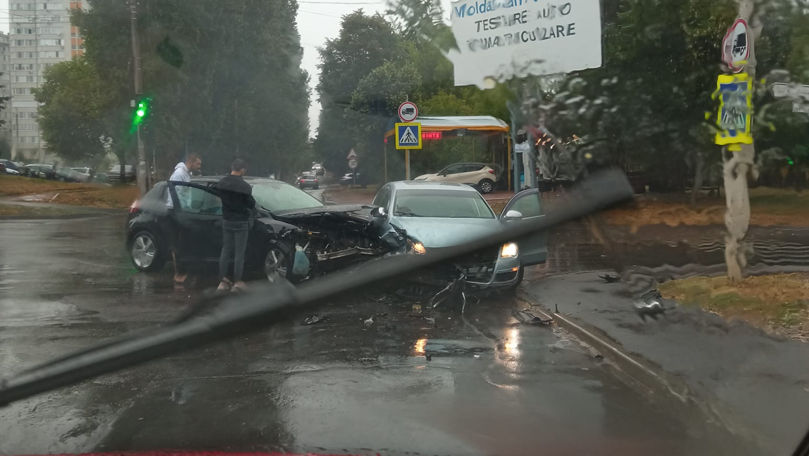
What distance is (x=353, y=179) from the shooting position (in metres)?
3.15

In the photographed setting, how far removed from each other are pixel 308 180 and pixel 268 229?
679 millimetres

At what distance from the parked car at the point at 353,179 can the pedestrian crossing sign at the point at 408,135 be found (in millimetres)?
306

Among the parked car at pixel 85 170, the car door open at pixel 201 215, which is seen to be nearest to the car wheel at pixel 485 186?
the car door open at pixel 201 215

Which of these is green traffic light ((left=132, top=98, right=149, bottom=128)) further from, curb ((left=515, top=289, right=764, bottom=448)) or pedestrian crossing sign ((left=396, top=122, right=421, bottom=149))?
curb ((left=515, top=289, right=764, bottom=448))

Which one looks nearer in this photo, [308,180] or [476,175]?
[308,180]

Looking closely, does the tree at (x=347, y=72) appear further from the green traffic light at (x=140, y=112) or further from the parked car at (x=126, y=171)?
the parked car at (x=126, y=171)

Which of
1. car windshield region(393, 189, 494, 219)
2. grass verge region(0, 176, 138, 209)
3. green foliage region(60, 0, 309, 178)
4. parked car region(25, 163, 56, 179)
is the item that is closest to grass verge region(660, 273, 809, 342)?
car windshield region(393, 189, 494, 219)

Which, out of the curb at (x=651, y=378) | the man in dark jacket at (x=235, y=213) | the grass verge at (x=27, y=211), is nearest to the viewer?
the man in dark jacket at (x=235, y=213)

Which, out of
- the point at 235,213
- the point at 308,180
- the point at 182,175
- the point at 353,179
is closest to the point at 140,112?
the point at 182,175

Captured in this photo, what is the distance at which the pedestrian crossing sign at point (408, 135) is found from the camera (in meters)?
3.40

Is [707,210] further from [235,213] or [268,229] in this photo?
[235,213]

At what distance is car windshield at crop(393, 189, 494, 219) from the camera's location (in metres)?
3.77

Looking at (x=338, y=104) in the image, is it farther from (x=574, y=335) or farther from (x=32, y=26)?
(x=574, y=335)

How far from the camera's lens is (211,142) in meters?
3.61
